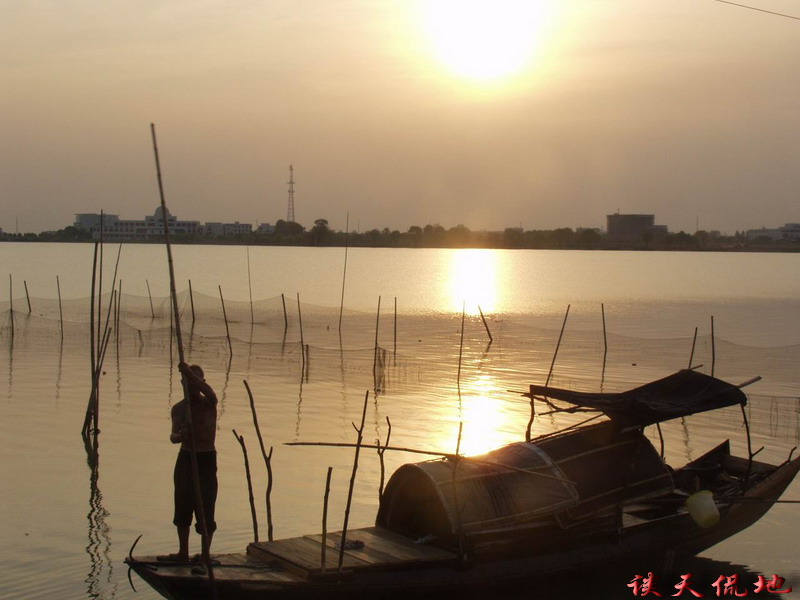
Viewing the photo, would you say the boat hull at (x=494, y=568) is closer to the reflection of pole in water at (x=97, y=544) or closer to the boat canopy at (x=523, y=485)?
the boat canopy at (x=523, y=485)

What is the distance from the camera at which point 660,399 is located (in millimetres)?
8680

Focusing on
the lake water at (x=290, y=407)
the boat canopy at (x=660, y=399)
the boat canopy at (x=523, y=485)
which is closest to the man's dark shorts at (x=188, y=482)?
the lake water at (x=290, y=407)

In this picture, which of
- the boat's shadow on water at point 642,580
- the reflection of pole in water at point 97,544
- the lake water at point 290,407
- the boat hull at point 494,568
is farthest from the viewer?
the lake water at point 290,407

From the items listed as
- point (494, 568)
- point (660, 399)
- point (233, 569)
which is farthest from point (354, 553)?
point (660, 399)

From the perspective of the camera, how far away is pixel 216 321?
32688mm

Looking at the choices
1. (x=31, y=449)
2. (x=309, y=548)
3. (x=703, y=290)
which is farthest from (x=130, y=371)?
(x=703, y=290)

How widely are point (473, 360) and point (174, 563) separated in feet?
55.3

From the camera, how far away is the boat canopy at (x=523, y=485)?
7.32 m

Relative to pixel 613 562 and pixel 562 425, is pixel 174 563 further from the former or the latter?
pixel 562 425

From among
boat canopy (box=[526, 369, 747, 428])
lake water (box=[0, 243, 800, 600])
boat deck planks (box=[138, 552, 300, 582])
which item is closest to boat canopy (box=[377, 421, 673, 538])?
boat canopy (box=[526, 369, 747, 428])

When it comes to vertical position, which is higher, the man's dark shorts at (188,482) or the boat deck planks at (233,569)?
the man's dark shorts at (188,482)

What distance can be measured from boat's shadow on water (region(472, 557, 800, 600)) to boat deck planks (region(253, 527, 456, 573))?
54 cm

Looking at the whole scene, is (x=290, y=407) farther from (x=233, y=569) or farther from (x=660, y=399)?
(x=233, y=569)

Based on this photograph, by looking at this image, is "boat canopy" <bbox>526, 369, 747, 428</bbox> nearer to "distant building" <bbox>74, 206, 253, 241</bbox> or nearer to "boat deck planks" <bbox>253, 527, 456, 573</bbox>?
"boat deck planks" <bbox>253, 527, 456, 573</bbox>
